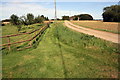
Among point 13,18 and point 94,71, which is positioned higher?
point 13,18

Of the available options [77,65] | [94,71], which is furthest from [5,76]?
[94,71]

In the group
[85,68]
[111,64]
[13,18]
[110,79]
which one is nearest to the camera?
[110,79]

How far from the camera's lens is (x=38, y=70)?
12.6ft

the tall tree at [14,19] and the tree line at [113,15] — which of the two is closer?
the tall tree at [14,19]

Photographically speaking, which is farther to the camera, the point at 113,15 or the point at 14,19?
the point at 113,15

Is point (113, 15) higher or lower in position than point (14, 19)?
higher

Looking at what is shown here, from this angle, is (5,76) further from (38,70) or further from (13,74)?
(38,70)

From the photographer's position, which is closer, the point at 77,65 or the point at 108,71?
the point at 108,71

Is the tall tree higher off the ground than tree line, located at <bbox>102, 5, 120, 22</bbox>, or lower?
lower

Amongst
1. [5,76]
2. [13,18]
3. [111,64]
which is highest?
[13,18]

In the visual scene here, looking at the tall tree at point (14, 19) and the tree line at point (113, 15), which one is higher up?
the tree line at point (113, 15)

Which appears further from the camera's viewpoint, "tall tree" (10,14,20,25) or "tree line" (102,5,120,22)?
"tree line" (102,5,120,22)

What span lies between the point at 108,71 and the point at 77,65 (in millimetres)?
1332

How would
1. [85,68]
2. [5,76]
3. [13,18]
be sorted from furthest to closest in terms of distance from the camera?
[13,18] < [85,68] < [5,76]
